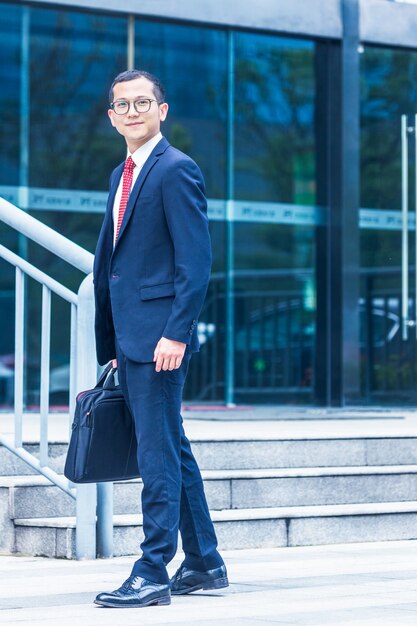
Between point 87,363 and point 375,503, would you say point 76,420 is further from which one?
point 375,503

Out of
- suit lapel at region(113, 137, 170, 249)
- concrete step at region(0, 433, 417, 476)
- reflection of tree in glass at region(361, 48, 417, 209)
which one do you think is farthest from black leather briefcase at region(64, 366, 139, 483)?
reflection of tree in glass at region(361, 48, 417, 209)

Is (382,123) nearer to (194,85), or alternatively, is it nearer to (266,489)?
(194,85)

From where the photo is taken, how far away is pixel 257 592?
15.3 feet

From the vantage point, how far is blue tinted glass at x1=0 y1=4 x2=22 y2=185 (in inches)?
407

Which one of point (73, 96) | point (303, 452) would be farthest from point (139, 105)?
point (73, 96)

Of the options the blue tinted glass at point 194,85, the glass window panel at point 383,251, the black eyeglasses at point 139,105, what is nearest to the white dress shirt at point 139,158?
the black eyeglasses at point 139,105

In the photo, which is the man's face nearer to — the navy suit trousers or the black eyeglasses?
the black eyeglasses

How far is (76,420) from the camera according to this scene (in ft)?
15.0

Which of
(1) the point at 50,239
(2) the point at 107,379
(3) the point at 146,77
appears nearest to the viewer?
(3) the point at 146,77

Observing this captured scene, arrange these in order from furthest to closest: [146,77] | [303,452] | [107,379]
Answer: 1. [303,452]
2. [107,379]
3. [146,77]

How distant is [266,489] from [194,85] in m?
5.55

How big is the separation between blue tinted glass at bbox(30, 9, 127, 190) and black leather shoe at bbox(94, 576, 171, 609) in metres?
6.50

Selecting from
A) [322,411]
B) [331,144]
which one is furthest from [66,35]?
[322,411]

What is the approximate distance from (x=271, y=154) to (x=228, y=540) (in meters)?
6.06
